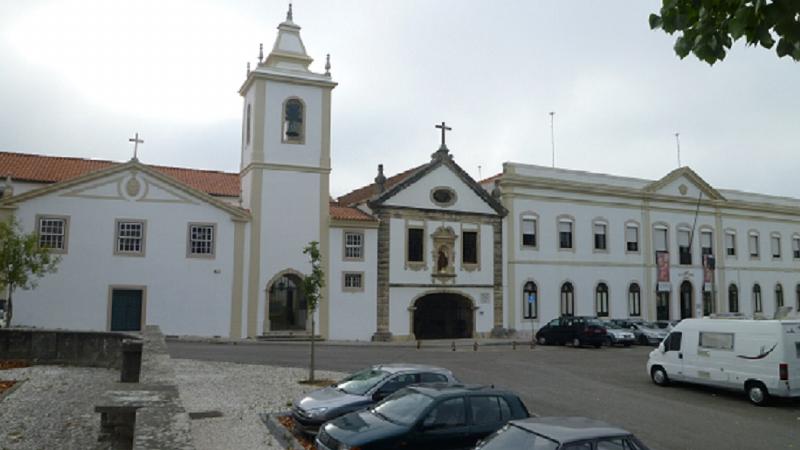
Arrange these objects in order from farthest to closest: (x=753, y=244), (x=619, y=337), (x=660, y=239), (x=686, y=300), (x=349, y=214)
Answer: (x=753, y=244) < (x=686, y=300) < (x=660, y=239) < (x=349, y=214) < (x=619, y=337)

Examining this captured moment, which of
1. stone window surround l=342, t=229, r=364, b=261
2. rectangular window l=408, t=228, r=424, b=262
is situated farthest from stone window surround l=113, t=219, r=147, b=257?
rectangular window l=408, t=228, r=424, b=262

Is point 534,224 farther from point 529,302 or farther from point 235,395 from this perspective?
point 235,395

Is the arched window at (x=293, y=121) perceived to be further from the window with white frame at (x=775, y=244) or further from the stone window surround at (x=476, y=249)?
the window with white frame at (x=775, y=244)

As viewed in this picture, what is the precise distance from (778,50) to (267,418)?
36.9 feet

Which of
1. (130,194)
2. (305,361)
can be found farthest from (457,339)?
(130,194)

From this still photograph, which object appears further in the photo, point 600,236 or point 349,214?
point 600,236

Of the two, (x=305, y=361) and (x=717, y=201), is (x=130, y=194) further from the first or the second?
(x=717, y=201)

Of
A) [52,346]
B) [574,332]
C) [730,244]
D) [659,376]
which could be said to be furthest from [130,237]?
[730,244]

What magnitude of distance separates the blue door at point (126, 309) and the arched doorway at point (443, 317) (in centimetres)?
1420

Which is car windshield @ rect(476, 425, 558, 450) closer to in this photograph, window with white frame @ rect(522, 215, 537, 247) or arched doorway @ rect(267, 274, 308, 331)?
arched doorway @ rect(267, 274, 308, 331)

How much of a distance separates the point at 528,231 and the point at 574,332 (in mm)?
8271

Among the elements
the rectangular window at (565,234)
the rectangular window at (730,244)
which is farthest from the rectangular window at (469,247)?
the rectangular window at (730,244)

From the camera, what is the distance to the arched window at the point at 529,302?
37781 millimetres

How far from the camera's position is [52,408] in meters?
12.8
